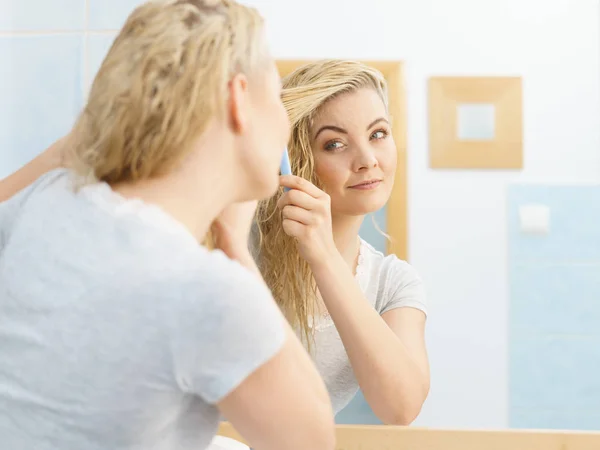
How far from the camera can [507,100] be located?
1554 millimetres

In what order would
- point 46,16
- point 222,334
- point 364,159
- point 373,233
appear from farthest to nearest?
point 373,233, point 46,16, point 364,159, point 222,334

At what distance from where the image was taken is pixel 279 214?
801 millimetres

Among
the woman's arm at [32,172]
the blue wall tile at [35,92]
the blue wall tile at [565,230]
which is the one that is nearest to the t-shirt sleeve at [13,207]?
the woman's arm at [32,172]

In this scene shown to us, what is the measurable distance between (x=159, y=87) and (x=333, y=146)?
1.37 feet

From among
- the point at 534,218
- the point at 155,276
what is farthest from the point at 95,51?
the point at 534,218

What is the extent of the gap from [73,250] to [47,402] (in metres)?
0.09

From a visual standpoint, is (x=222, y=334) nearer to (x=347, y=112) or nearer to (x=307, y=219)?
(x=307, y=219)

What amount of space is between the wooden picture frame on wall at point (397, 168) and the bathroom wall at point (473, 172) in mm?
23

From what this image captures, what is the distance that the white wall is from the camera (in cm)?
154

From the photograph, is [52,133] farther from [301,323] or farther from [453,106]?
[453,106]

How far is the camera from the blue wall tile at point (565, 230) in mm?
1577

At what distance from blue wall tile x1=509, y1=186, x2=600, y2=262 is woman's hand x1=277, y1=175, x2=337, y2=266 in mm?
1020

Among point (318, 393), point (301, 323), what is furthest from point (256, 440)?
point (301, 323)

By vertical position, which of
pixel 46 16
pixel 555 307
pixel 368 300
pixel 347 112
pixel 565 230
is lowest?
pixel 555 307
